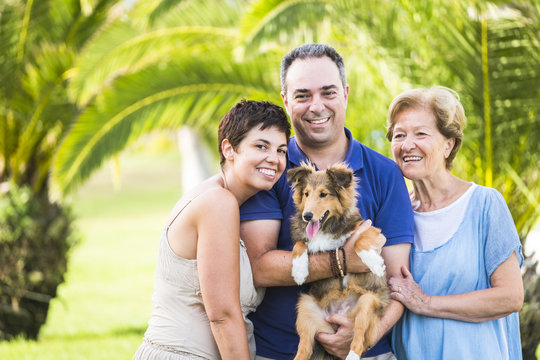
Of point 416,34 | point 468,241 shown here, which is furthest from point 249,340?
point 416,34

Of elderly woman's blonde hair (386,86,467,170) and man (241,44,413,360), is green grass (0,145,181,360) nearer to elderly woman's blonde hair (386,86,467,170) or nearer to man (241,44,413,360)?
man (241,44,413,360)

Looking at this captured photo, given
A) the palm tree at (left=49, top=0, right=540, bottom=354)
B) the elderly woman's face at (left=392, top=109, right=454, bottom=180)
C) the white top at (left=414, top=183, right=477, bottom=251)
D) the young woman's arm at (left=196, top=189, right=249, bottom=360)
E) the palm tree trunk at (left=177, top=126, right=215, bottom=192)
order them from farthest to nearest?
the palm tree trunk at (left=177, top=126, right=215, bottom=192), the palm tree at (left=49, top=0, right=540, bottom=354), the elderly woman's face at (left=392, top=109, right=454, bottom=180), the white top at (left=414, top=183, right=477, bottom=251), the young woman's arm at (left=196, top=189, right=249, bottom=360)

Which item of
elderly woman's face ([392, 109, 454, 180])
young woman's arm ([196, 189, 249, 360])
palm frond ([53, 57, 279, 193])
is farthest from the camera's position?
palm frond ([53, 57, 279, 193])

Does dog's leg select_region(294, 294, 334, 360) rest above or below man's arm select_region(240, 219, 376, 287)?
below

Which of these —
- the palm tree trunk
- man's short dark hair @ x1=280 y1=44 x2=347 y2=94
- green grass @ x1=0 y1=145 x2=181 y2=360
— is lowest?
green grass @ x1=0 y1=145 x2=181 y2=360

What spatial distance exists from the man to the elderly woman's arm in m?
0.09

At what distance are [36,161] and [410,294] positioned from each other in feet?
27.3

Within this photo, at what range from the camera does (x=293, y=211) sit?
3.72m

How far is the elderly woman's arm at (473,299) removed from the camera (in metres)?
3.42

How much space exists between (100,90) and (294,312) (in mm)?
6081

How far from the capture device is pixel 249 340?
357 cm

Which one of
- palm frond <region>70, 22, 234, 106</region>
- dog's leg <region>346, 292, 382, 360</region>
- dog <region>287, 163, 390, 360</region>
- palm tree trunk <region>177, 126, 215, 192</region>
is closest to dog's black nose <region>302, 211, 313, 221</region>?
dog <region>287, 163, 390, 360</region>

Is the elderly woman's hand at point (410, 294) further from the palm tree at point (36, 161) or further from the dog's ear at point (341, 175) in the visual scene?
the palm tree at point (36, 161)

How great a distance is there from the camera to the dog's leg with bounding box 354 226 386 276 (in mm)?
3408
